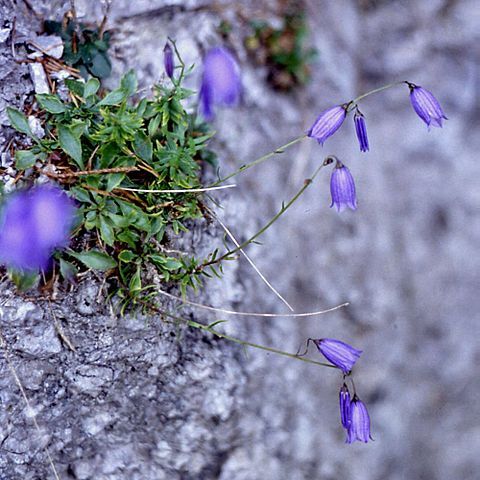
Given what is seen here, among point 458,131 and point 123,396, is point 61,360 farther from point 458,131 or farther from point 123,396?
point 458,131

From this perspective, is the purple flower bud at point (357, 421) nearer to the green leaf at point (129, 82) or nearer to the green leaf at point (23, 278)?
the green leaf at point (23, 278)

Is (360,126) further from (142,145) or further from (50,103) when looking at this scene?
(50,103)

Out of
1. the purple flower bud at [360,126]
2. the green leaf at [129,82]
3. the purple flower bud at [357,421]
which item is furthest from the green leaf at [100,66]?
the purple flower bud at [357,421]

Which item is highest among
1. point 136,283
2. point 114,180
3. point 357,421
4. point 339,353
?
point 114,180

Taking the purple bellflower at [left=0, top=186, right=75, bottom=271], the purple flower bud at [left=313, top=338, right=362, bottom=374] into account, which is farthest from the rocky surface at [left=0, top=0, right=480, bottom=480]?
the purple flower bud at [left=313, top=338, right=362, bottom=374]

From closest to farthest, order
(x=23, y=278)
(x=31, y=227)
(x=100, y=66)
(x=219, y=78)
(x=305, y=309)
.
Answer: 1. (x=31, y=227)
2. (x=23, y=278)
3. (x=219, y=78)
4. (x=100, y=66)
5. (x=305, y=309)

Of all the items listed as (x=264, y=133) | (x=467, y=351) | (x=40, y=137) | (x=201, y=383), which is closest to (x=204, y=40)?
(x=264, y=133)

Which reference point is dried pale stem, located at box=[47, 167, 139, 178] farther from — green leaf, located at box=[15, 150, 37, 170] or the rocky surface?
the rocky surface

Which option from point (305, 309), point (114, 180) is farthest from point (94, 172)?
point (305, 309)
